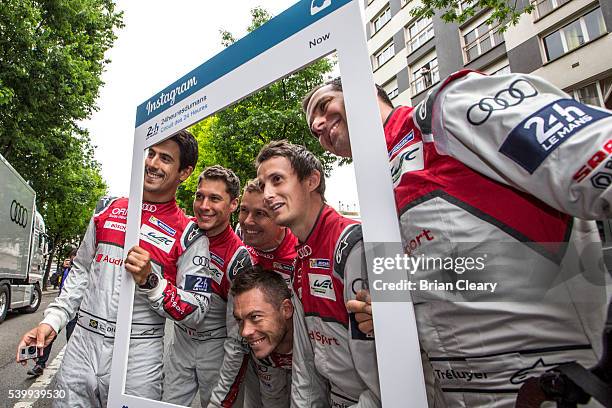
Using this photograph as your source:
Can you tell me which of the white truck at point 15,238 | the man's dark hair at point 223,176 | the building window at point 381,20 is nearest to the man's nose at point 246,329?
the man's dark hair at point 223,176

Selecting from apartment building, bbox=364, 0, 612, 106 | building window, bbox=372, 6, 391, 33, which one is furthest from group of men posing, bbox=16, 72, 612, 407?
building window, bbox=372, 6, 391, 33

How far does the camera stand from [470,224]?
0.95m

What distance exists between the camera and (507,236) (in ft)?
3.00

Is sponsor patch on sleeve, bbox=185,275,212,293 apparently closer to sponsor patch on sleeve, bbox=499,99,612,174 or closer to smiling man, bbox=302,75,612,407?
smiling man, bbox=302,75,612,407

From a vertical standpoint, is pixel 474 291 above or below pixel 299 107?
below

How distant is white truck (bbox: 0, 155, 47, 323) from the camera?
781 centimetres

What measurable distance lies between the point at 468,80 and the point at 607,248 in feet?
1.81

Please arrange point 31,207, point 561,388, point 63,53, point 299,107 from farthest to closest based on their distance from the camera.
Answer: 1. point 31,207
2. point 63,53
3. point 299,107
4. point 561,388

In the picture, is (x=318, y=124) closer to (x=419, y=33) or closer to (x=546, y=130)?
(x=546, y=130)

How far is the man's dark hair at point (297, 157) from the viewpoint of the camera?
1.82m

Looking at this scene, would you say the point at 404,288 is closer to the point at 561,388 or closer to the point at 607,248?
the point at 561,388

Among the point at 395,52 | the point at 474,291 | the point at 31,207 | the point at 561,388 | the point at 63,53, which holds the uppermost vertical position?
the point at 395,52

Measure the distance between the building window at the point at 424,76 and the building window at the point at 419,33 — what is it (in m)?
0.91

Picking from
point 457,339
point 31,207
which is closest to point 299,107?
point 457,339
